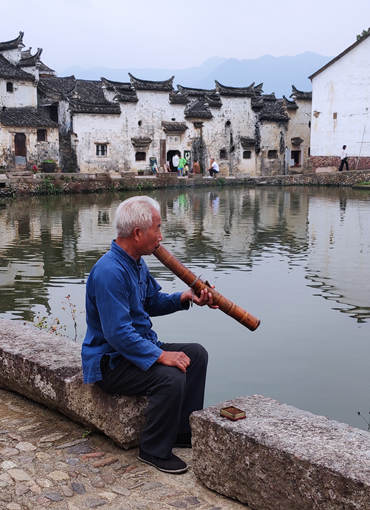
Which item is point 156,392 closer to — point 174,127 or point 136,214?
point 136,214

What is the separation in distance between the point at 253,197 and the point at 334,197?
3.60 m

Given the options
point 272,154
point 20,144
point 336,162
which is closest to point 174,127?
point 272,154

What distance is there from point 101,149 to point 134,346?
3718 centimetres

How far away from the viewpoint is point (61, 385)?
3633 millimetres

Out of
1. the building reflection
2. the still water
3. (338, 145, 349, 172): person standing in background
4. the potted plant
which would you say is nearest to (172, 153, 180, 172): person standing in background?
the potted plant

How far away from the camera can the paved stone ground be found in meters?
2.86

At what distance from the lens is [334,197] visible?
26000 mm

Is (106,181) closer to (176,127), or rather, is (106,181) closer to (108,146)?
(108,146)

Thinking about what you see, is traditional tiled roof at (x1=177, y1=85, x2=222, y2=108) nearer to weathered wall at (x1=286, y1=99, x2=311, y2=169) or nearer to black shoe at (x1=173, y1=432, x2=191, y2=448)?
weathered wall at (x1=286, y1=99, x2=311, y2=169)

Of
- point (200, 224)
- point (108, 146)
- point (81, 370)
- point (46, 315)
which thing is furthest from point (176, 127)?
point (81, 370)

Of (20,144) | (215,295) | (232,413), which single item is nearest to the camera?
(232,413)

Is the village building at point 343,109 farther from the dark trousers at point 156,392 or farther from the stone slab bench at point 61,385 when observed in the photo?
the dark trousers at point 156,392

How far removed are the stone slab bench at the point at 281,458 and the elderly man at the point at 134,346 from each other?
22 cm

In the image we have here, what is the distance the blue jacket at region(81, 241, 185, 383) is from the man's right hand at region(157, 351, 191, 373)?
0.12ft
